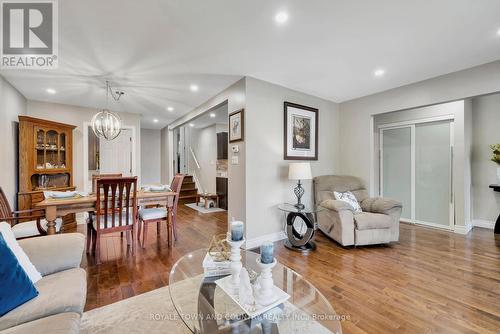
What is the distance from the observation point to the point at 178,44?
7.52 ft

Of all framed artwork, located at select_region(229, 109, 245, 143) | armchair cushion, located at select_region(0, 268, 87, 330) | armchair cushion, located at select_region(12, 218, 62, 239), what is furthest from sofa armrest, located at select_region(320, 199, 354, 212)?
armchair cushion, located at select_region(12, 218, 62, 239)

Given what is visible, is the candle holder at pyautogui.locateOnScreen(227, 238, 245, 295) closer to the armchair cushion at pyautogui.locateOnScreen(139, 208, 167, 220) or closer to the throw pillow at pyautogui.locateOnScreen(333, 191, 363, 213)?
the armchair cushion at pyautogui.locateOnScreen(139, 208, 167, 220)

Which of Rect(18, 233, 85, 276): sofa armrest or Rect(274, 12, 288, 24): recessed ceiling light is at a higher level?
Rect(274, 12, 288, 24): recessed ceiling light

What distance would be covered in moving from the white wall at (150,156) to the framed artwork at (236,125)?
16.7ft

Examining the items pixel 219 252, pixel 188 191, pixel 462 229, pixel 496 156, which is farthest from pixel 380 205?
pixel 188 191

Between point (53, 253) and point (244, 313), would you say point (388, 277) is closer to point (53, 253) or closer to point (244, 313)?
point (244, 313)

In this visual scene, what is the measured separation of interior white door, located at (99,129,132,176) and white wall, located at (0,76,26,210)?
1652mm

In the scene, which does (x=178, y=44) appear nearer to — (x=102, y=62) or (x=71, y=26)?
(x=71, y=26)

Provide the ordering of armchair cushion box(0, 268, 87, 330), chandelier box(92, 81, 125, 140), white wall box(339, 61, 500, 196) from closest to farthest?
armchair cushion box(0, 268, 87, 330) → white wall box(339, 61, 500, 196) → chandelier box(92, 81, 125, 140)

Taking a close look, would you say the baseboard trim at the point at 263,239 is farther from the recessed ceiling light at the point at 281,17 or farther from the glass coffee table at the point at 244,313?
the recessed ceiling light at the point at 281,17

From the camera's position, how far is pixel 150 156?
7.46 meters

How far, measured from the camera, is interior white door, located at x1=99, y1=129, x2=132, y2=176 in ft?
16.8

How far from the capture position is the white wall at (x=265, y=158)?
310 centimetres

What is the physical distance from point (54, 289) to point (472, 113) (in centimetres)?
623
